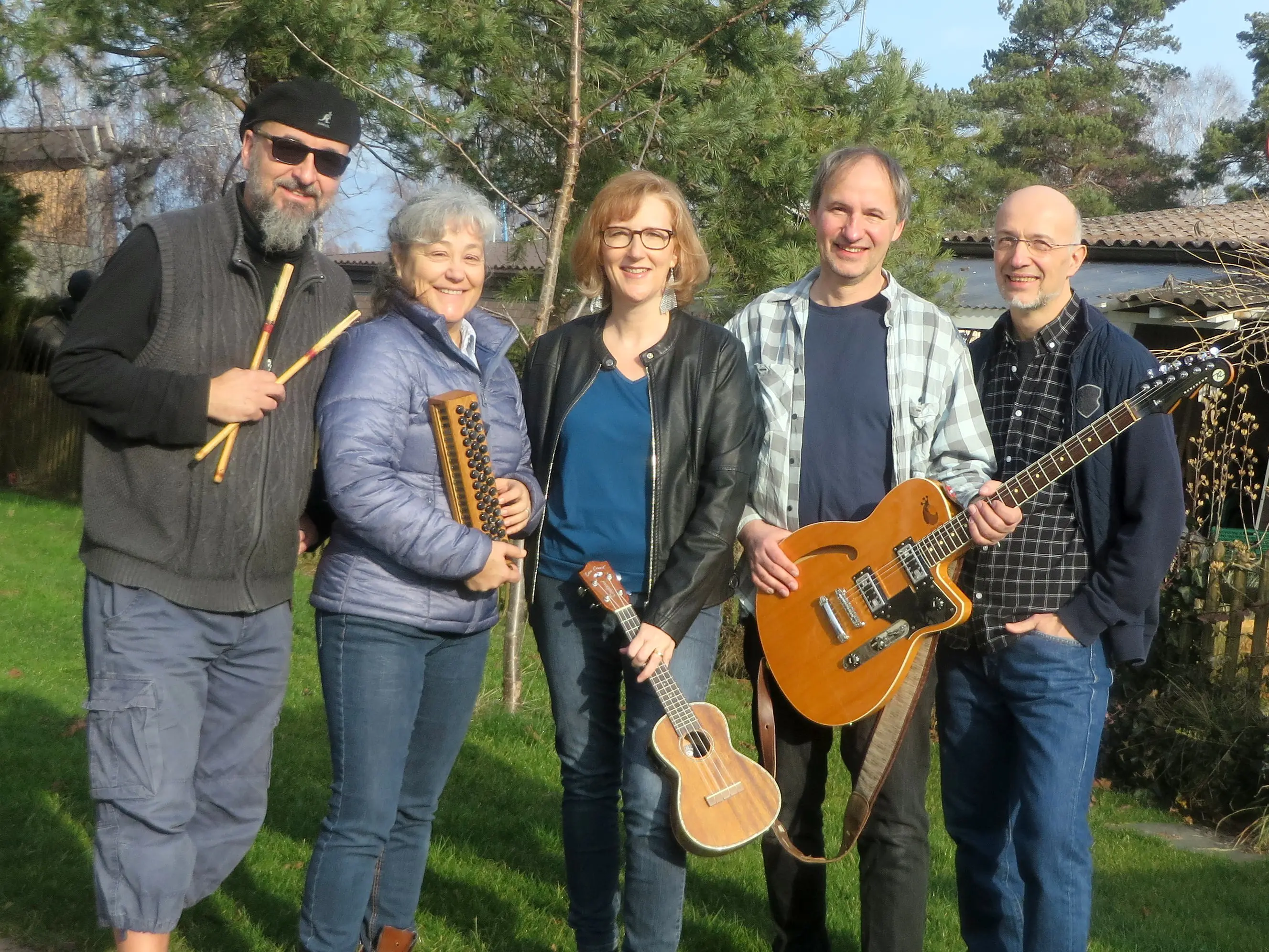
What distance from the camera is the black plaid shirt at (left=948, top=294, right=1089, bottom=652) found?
331 cm

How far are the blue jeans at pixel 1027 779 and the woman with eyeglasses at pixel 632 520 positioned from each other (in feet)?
2.48

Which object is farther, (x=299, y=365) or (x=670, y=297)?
(x=670, y=297)

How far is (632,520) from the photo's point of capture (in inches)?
130

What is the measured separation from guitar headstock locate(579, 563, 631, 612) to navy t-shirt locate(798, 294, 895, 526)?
62 centimetres

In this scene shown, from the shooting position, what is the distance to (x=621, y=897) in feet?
13.1

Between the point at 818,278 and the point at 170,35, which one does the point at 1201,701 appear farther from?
the point at 170,35

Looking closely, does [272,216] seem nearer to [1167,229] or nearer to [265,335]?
[265,335]

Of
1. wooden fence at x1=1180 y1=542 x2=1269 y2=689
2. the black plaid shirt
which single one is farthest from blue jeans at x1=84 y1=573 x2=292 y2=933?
wooden fence at x1=1180 y1=542 x2=1269 y2=689

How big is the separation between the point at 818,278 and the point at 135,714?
2.18 meters

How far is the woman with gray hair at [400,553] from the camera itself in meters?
2.99

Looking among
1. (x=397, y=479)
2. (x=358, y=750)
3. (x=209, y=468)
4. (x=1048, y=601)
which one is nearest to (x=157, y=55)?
(x=209, y=468)

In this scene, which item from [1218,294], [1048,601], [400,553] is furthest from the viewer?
[1218,294]

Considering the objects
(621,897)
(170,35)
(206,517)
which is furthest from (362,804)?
(170,35)

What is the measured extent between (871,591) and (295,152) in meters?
1.88
